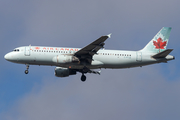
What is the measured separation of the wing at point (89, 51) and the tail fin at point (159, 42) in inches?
364

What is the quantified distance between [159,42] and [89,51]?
12.8 meters

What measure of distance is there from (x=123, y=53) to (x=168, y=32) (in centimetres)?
926

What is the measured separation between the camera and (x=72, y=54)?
5038cm

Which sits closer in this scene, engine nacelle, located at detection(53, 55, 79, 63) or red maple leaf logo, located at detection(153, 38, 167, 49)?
engine nacelle, located at detection(53, 55, 79, 63)

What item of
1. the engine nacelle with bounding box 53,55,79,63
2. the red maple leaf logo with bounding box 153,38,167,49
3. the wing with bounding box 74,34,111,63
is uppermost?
the red maple leaf logo with bounding box 153,38,167,49

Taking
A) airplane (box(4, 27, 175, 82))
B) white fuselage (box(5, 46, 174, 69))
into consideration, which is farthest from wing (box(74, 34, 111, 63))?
white fuselage (box(5, 46, 174, 69))

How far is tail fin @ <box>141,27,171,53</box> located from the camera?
53656 mm

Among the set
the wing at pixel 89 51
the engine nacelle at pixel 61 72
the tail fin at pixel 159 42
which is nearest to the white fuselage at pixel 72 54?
the wing at pixel 89 51

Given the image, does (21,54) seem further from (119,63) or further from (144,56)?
(144,56)

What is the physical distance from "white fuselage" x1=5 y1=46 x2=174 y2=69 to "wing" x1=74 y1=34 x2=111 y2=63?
85 centimetres

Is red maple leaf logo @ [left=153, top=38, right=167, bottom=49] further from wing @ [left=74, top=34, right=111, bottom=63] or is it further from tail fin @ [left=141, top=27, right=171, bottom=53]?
wing @ [left=74, top=34, right=111, bottom=63]

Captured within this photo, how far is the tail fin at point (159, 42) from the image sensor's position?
53.7m

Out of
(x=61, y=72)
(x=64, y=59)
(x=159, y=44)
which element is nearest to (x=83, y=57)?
(x=64, y=59)

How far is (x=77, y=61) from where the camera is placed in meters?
49.6
